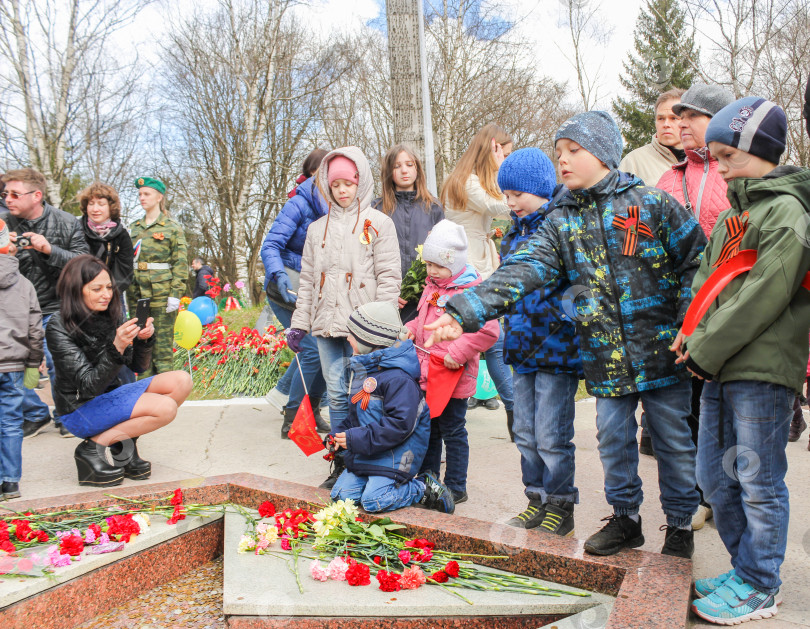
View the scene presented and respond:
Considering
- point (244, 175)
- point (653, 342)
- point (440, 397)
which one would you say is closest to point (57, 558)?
point (440, 397)

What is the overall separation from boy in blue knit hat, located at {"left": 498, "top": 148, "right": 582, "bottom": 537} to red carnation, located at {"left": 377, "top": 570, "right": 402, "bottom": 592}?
0.72m

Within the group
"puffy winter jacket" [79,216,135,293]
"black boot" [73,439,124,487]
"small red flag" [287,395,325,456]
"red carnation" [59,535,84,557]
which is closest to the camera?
"red carnation" [59,535,84,557]

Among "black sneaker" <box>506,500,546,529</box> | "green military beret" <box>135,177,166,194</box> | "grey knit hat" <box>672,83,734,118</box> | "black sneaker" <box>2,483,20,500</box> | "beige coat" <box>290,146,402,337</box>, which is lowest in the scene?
"black sneaker" <box>506,500,546,529</box>

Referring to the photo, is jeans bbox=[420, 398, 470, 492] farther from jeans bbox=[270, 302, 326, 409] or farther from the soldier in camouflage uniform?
the soldier in camouflage uniform

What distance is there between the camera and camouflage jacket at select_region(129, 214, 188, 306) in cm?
612

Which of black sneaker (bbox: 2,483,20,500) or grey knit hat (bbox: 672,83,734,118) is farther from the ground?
grey knit hat (bbox: 672,83,734,118)

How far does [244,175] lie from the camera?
22953mm

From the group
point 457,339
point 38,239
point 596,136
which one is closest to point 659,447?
point 457,339

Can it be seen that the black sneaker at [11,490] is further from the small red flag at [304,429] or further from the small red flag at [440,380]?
the small red flag at [440,380]

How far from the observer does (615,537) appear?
2.69 metres

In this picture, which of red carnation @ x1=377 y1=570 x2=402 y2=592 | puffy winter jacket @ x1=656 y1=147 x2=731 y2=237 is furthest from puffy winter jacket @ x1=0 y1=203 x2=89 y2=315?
puffy winter jacket @ x1=656 y1=147 x2=731 y2=237

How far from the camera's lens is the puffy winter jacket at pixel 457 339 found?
3.59 meters

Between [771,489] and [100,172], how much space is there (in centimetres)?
2291

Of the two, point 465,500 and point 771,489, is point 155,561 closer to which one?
point 465,500
